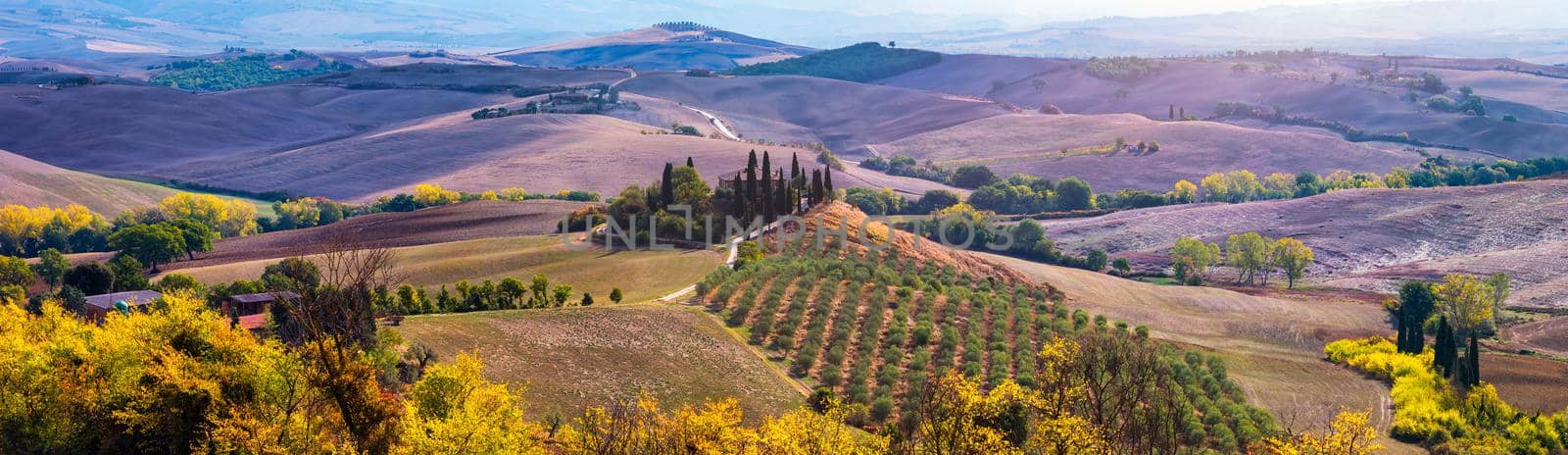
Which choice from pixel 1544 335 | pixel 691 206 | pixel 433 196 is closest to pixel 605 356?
pixel 691 206

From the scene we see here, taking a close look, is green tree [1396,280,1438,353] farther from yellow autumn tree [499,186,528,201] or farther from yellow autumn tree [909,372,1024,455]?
yellow autumn tree [499,186,528,201]

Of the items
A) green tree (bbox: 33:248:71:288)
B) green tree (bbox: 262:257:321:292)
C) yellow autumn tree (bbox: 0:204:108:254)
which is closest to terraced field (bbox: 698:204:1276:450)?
green tree (bbox: 262:257:321:292)

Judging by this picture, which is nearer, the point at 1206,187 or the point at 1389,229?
the point at 1389,229

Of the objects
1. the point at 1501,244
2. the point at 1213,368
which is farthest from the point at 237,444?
the point at 1501,244

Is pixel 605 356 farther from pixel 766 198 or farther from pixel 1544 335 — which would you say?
pixel 1544 335

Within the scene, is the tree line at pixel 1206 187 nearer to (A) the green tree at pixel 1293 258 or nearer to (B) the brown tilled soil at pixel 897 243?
(A) the green tree at pixel 1293 258

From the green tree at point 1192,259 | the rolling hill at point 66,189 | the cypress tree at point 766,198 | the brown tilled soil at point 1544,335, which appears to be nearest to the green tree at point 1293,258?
the green tree at point 1192,259

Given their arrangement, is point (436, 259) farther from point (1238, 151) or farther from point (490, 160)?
point (1238, 151)
